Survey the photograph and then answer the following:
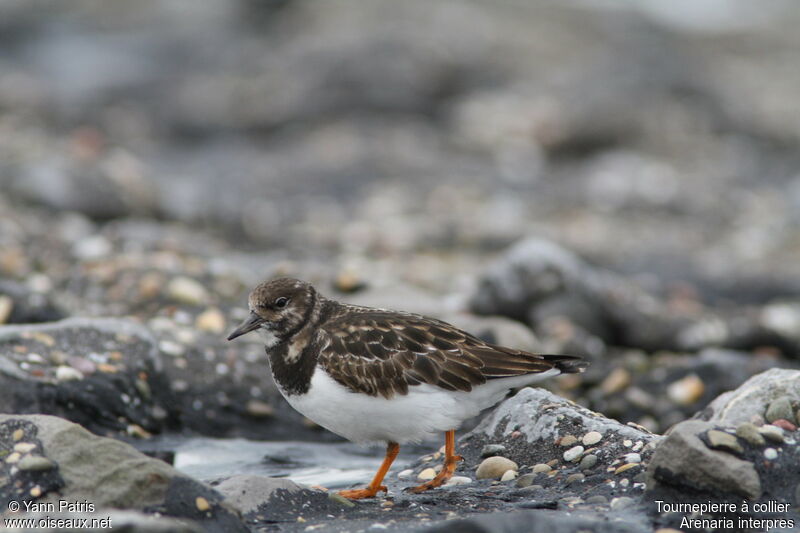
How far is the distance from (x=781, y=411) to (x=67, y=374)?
3472mm

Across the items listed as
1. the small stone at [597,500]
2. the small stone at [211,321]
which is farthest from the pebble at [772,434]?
the small stone at [211,321]

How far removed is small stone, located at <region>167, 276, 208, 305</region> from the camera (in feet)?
22.9

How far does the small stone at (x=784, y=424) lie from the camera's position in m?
3.95

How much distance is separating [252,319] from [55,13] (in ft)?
71.0

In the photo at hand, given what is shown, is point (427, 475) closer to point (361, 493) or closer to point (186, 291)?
point (361, 493)

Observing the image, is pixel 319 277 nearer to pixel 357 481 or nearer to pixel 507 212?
pixel 357 481

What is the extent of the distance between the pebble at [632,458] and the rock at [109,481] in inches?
63.5

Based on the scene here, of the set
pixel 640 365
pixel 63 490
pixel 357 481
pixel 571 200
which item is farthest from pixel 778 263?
pixel 63 490

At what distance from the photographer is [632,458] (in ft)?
13.5

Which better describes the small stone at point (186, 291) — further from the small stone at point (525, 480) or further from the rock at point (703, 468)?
the rock at point (703, 468)

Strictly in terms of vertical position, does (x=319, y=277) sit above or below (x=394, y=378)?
above

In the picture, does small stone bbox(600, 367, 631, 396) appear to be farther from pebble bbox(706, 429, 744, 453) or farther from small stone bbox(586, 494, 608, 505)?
pebble bbox(706, 429, 744, 453)

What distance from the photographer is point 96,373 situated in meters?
5.31

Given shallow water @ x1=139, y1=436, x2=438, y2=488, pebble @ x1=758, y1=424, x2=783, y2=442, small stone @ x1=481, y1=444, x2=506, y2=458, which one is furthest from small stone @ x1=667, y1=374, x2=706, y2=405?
pebble @ x1=758, y1=424, x2=783, y2=442
